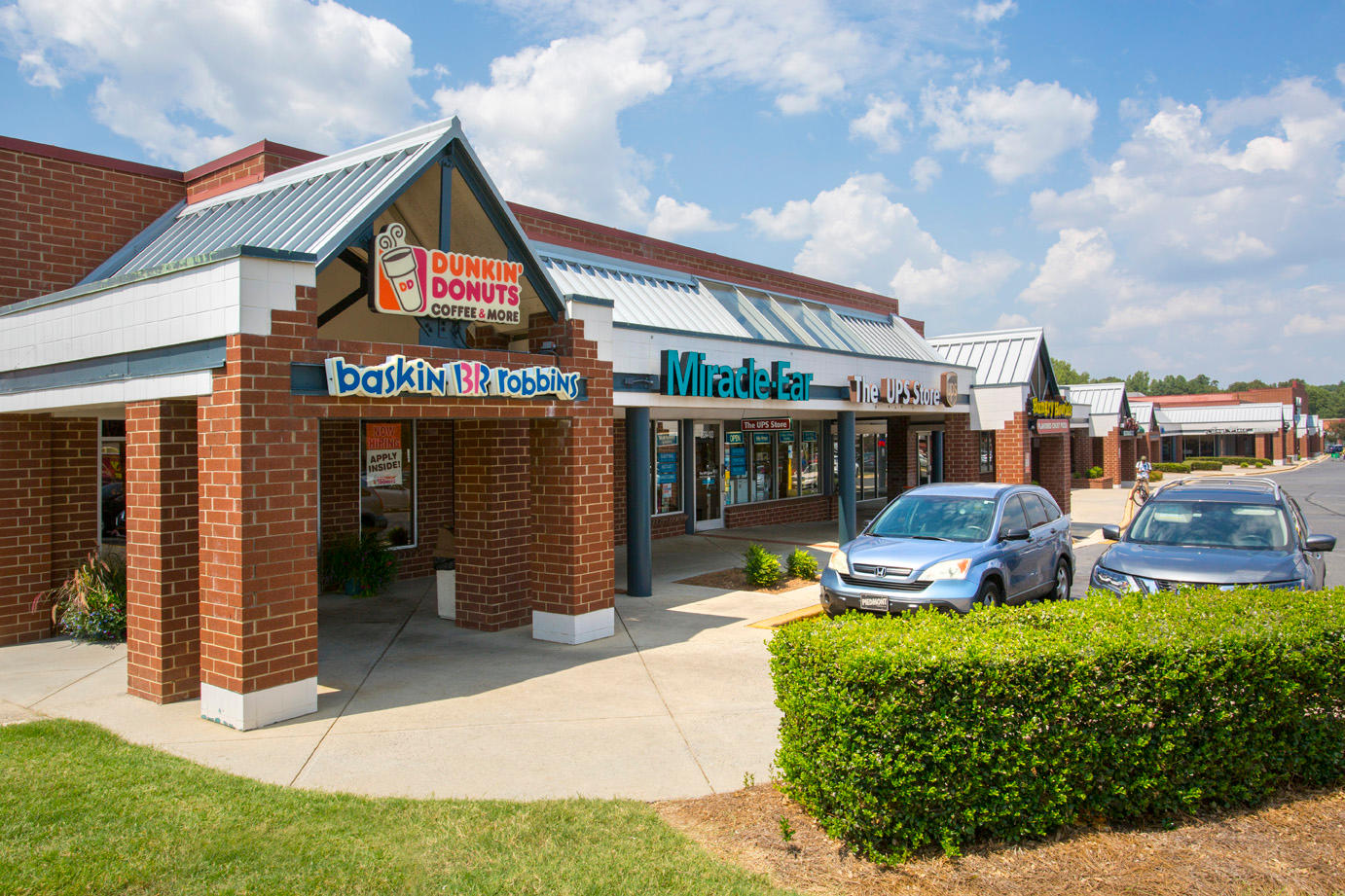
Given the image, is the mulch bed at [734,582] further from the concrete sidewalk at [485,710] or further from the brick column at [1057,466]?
the brick column at [1057,466]

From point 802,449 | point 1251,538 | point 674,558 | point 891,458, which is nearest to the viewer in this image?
point 1251,538

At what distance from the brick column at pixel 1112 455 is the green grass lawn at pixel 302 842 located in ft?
137

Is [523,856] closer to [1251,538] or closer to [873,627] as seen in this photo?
[873,627]

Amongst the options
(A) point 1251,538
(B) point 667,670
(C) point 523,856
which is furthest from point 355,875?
(A) point 1251,538

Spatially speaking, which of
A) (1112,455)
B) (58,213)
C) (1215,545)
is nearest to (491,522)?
(58,213)

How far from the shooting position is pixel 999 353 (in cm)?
2436

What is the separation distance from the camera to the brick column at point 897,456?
26.2 m

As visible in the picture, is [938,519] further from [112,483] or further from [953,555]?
[112,483]

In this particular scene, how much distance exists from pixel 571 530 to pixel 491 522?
4.12ft

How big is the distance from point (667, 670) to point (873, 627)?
3866 mm

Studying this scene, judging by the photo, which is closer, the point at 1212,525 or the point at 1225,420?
the point at 1212,525

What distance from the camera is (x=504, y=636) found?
10.5 meters

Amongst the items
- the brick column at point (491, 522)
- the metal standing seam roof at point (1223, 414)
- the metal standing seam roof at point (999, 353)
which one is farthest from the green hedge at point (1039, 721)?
the metal standing seam roof at point (1223, 414)

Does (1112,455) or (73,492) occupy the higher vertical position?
(73,492)
